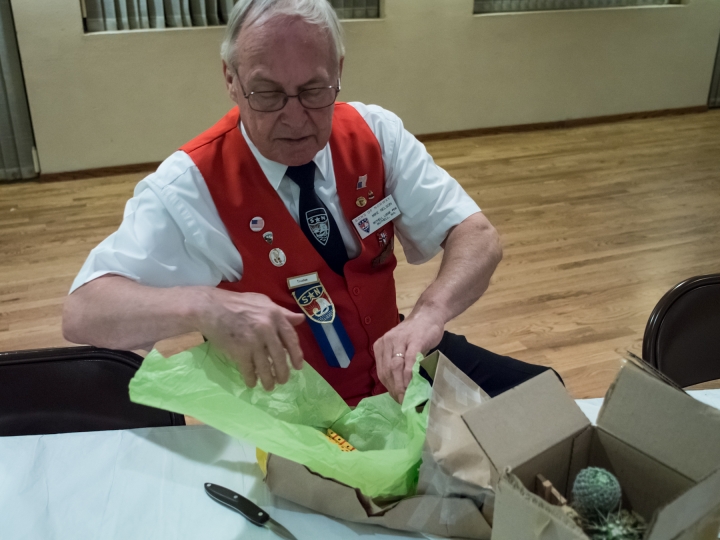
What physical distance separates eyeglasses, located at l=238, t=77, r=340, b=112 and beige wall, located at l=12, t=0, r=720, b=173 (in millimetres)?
3673

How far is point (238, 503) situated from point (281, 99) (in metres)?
0.77

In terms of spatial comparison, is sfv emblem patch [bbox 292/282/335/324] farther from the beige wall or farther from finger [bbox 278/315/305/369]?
the beige wall

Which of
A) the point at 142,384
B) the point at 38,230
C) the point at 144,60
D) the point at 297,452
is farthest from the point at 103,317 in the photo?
the point at 144,60

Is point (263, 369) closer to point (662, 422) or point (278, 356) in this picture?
point (278, 356)

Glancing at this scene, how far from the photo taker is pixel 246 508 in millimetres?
909

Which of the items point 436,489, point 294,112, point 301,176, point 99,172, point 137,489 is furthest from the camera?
point 99,172

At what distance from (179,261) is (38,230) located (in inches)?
117

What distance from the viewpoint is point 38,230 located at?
12.9 ft

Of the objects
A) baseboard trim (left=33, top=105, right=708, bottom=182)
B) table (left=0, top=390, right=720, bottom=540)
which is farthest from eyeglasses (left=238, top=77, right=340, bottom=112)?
baseboard trim (left=33, top=105, right=708, bottom=182)

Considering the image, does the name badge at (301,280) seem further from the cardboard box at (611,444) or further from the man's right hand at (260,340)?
the cardboard box at (611,444)

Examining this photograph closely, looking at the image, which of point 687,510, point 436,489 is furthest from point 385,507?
point 687,510

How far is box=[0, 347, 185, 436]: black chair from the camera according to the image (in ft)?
3.96

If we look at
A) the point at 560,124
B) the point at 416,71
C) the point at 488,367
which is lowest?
the point at 560,124

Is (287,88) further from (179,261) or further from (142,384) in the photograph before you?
(142,384)
